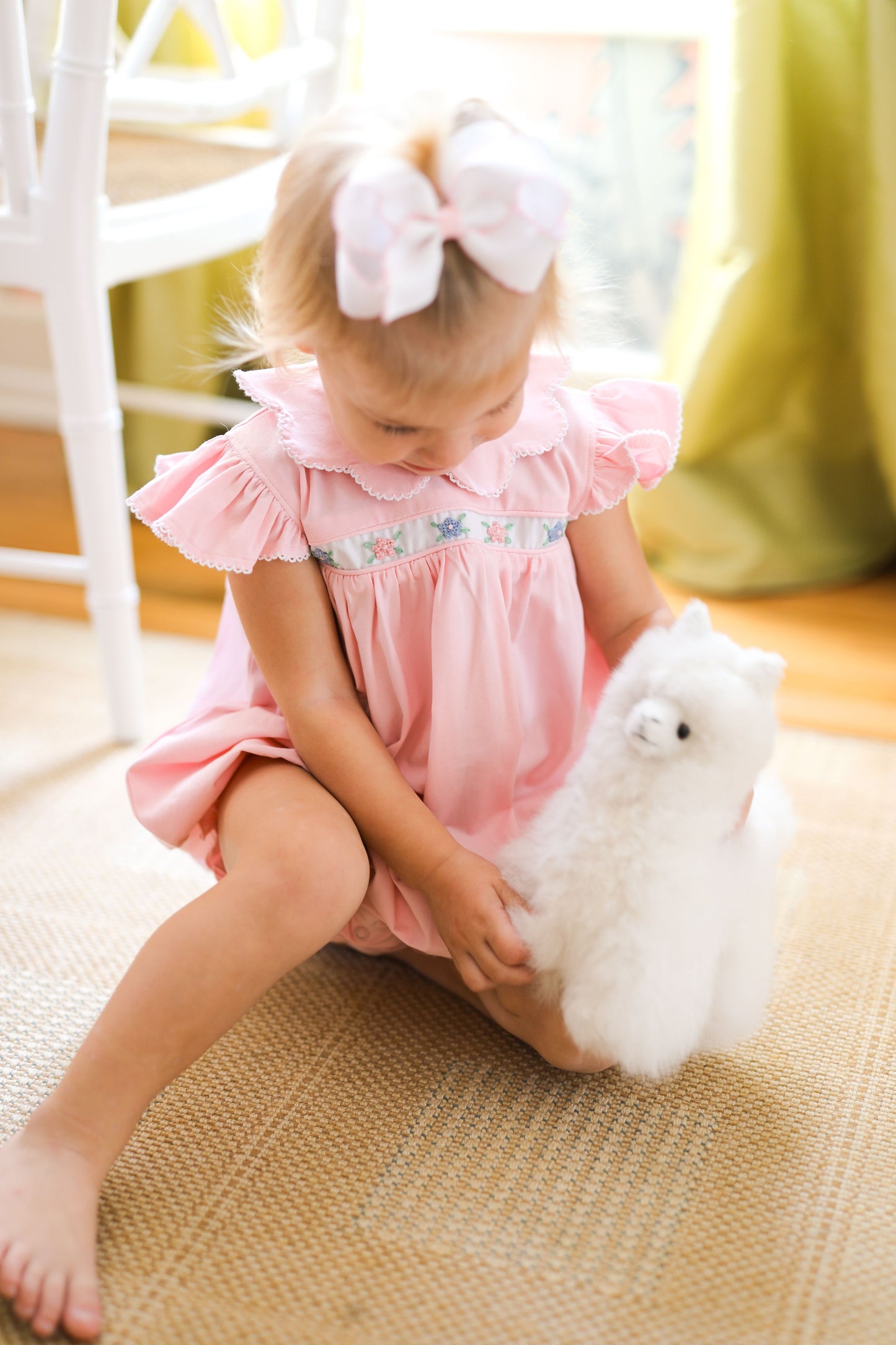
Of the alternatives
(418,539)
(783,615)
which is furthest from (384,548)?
(783,615)

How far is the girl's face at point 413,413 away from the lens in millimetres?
589

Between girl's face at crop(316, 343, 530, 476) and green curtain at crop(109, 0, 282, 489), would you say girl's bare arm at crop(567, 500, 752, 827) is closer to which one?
girl's face at crop(316, 343, 530, 476)

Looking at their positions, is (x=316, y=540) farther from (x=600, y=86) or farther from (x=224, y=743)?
(x=600, y=86)

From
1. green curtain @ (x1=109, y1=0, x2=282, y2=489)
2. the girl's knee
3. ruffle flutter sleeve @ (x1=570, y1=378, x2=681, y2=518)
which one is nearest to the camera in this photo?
the girl's knee

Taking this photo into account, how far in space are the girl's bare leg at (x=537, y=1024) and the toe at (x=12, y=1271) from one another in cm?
26

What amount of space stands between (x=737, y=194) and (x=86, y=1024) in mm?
989

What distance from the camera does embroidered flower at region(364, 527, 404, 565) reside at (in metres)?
0.69

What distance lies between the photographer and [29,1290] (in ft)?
1.73

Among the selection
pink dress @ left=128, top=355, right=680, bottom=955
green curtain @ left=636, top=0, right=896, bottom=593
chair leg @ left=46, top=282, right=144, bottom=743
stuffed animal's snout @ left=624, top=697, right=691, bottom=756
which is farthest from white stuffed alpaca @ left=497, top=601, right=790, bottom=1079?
green curtain @ left=636, top=0, right=896, bottom=593

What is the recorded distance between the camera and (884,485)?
1417 millimetres

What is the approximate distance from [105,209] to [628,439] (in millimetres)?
438

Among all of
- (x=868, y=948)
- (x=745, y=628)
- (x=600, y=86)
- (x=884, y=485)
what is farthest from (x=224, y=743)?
(x=600, y=86)

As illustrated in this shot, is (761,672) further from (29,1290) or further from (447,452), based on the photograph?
(29,1290)

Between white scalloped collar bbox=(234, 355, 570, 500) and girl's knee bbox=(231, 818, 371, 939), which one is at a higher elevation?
white scalloped collar bbox=(234, 355, 570, 500)
